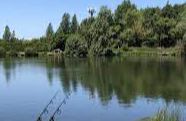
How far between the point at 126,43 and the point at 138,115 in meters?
76.8

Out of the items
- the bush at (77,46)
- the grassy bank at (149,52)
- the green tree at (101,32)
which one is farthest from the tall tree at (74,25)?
the grassy bank at (149,52)

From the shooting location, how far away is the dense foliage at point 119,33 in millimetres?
92500

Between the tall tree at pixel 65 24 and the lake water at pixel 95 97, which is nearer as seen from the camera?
the lake water at pixel 95 97

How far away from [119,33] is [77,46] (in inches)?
489

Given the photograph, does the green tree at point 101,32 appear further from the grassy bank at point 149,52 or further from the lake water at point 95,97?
the lake water at point 95,97

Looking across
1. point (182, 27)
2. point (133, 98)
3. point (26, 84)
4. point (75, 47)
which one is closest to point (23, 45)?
point (75, 47)

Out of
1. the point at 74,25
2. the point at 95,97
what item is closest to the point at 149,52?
the point at 74,25

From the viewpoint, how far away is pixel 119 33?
100625mm

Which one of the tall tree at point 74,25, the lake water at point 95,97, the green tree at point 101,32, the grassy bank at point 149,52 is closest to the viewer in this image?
the lake water at point 95,97

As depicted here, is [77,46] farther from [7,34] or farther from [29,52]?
[7,34]

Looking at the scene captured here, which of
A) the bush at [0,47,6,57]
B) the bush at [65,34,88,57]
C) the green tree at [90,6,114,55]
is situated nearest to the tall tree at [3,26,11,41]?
the bush at [0,47,6,57]

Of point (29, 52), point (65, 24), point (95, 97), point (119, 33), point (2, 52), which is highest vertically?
point (65, 24)

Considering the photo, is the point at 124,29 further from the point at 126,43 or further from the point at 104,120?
the point at 104,120

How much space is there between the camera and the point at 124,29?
10350cm
